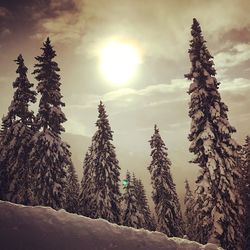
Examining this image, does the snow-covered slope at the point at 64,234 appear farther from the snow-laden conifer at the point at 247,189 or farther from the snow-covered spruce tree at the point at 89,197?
the snow-covered spruce tree at the point at 89,197

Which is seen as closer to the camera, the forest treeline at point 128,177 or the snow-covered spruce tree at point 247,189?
the forest treeline at point 128,177

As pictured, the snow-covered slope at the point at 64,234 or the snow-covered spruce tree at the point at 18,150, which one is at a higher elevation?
the snow-covered spruce tree at the point at 18,150

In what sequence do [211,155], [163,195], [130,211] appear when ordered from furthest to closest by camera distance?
[130,211], [163,195], [211,155]

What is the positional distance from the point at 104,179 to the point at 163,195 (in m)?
7.44

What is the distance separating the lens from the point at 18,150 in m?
28.6

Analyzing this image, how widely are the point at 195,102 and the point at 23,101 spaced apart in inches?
621

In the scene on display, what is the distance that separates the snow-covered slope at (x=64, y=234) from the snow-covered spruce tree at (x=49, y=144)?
13.7 metres

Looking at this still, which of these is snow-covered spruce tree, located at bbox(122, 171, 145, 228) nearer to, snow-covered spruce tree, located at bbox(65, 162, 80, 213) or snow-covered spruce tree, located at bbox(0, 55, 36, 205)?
snow-covered spruce tree, located at bbox(65, 162, 80, 213)

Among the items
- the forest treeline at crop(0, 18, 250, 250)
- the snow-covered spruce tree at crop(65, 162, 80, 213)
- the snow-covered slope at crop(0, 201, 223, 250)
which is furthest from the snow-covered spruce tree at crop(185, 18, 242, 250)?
the snow-covered spruce tree at crop(65, 162, 80, 213)

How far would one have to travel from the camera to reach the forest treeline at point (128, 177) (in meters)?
22.6

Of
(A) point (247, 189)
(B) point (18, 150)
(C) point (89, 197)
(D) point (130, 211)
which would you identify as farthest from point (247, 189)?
(B) point (18, 150)

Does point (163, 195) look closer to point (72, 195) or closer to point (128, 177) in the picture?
point (128, 177)

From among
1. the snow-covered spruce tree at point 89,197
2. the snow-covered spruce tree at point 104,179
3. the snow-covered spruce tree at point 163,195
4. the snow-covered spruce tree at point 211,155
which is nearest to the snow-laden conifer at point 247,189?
the snow-covered spruce tree at point 211,155

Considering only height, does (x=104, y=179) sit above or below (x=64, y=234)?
above
